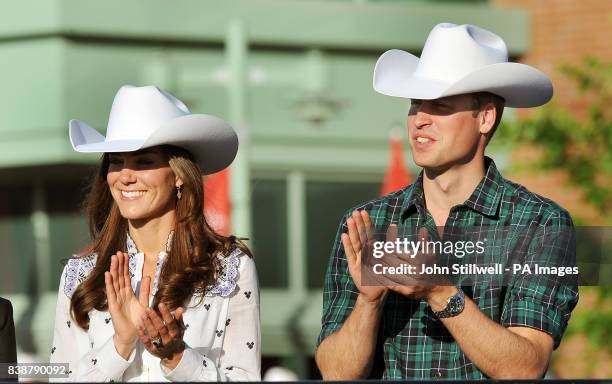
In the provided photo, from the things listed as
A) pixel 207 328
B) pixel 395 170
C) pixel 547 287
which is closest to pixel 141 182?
pixel 207 328

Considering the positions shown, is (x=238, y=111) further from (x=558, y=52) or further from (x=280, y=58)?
(x=558, y=52)

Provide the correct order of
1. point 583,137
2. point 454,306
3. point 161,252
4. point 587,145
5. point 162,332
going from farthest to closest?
point 587,145 → point 583,137 → point 161,252 → point 162,332 → point 454,306

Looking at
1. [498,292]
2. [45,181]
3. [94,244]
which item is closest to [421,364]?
[498,292]

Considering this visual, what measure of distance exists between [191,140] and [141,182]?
208 mm

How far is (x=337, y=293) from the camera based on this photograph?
457 cm

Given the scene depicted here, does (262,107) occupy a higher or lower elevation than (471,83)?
higher

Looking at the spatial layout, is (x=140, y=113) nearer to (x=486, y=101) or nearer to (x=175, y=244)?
(x=175, y=244)

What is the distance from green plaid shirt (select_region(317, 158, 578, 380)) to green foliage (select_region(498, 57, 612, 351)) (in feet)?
19.7

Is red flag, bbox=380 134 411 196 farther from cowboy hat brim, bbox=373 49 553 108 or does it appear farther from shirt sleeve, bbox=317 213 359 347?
shirt sleeve, bbox=317 213 359 347

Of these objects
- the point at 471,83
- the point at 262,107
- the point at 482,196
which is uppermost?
the point at 262,107

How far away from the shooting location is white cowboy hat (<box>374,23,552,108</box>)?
4535mm

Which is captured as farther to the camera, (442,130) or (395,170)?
(395,170)

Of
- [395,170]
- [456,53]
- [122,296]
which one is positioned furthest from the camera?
[395,170]

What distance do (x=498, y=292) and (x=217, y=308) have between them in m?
0.88
